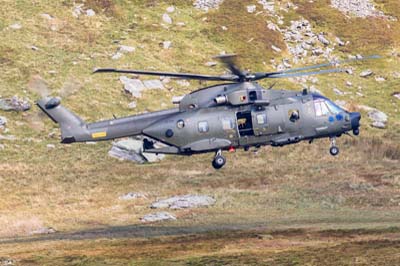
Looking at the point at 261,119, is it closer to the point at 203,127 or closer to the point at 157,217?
the point at 203,127

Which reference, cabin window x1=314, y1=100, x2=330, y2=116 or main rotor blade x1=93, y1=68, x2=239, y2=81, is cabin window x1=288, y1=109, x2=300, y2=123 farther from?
main rotor blade x1=93, y1=68, x2=239, y2=81

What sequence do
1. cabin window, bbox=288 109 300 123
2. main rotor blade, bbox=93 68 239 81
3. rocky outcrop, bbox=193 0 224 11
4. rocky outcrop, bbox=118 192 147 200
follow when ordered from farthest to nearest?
rocky outcrop, bbox=193 0 224 11, rocky outcrop, bbox=118 192 147 200, cabin window, bbox=288 109 300 123, main rotor blade, bbox=93 68 239 81

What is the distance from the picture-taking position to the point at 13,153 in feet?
180

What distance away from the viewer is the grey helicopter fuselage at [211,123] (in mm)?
32750

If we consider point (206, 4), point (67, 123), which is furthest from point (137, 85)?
point (67, 123)

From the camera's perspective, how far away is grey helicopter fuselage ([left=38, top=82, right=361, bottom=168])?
107 ft

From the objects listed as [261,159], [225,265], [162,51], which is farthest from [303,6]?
[225,265]

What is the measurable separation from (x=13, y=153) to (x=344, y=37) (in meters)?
39.3

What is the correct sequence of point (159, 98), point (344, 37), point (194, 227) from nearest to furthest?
point (194, 227) → point (159, 98) → point (344, 37)

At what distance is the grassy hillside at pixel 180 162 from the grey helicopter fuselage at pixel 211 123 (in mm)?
2907

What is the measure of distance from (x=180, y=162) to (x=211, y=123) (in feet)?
76.3

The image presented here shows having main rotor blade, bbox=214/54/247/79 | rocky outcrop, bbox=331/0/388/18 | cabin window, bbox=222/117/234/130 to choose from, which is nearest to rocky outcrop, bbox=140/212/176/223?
cabin window, bbox=222/117/234/130

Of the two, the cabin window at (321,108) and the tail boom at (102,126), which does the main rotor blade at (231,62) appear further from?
the cabin window at (321,108)

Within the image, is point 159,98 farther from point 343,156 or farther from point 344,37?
point 344,37
